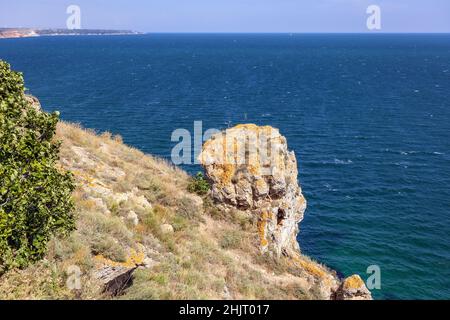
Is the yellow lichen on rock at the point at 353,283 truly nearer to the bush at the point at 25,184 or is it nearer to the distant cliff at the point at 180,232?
the distant cliff at the point at 180,232

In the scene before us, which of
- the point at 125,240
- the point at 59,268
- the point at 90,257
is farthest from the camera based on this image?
the point at 125,240

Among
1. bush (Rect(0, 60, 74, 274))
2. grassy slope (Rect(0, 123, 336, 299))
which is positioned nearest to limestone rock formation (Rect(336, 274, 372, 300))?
grassy slope (Rect(0, 123, 336, 299))

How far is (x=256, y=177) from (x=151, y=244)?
7.96m

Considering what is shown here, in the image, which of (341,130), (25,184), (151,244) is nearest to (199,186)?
(151,244)

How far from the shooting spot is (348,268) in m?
32.3

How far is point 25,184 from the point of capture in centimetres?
962

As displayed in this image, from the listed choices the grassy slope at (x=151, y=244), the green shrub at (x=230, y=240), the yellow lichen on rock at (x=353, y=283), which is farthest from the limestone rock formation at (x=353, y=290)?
the green shrub at (x=230, y=240)

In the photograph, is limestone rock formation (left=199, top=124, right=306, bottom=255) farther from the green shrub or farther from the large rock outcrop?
the green shrub

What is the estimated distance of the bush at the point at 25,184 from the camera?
364 inches

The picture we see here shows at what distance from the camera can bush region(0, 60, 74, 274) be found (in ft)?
30.3

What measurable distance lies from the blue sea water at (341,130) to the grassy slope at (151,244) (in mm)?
14306
